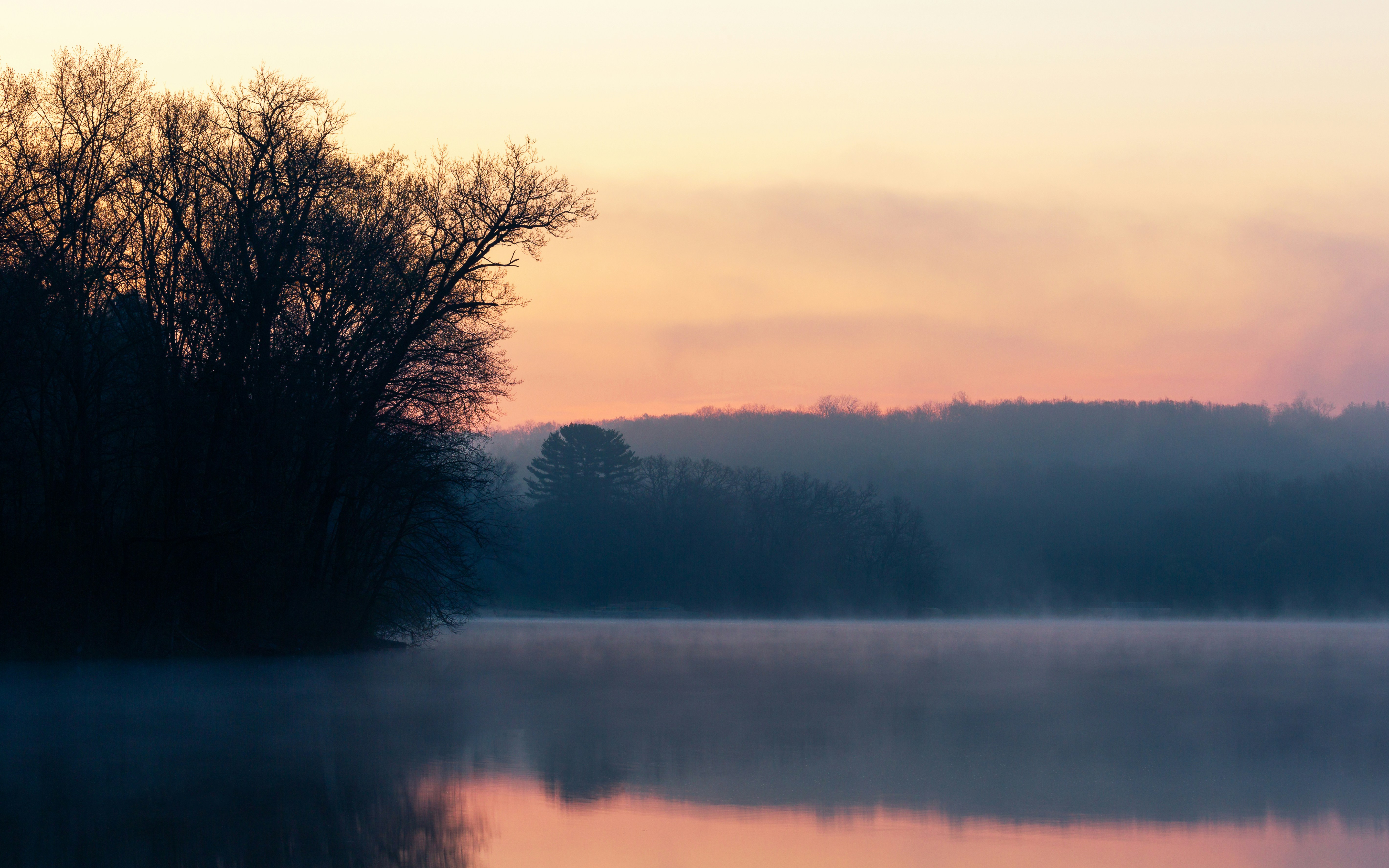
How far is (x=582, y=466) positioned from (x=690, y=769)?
79.6 m

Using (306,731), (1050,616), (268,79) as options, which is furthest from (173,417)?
(1050,616)

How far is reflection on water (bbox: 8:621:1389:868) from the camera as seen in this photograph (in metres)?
6.70

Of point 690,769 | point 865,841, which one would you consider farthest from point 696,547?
point 865,841

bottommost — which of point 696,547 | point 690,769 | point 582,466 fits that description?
point 690,769

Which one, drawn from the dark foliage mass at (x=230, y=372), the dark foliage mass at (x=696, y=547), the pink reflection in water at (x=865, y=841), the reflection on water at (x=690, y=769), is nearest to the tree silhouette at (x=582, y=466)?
the dark foliage mass at (x=696, y=547)

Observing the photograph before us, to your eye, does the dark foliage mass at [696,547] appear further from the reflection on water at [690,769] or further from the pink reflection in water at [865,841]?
the pink reflection in water at [865,841]

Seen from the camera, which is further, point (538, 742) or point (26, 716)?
point (26, 716)

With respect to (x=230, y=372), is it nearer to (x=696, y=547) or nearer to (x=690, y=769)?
(x=690, y=769)

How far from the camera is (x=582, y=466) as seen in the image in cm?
8856

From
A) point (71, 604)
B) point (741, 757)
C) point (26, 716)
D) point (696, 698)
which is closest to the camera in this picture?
point (741, 757)

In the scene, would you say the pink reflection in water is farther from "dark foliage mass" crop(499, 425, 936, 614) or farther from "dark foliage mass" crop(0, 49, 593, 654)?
"dark foliage mass" crop(499, 425, 936, 614)

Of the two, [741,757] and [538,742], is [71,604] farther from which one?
[741,757]

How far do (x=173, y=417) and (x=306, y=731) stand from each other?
468 inches

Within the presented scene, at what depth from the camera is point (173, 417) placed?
2178cm
